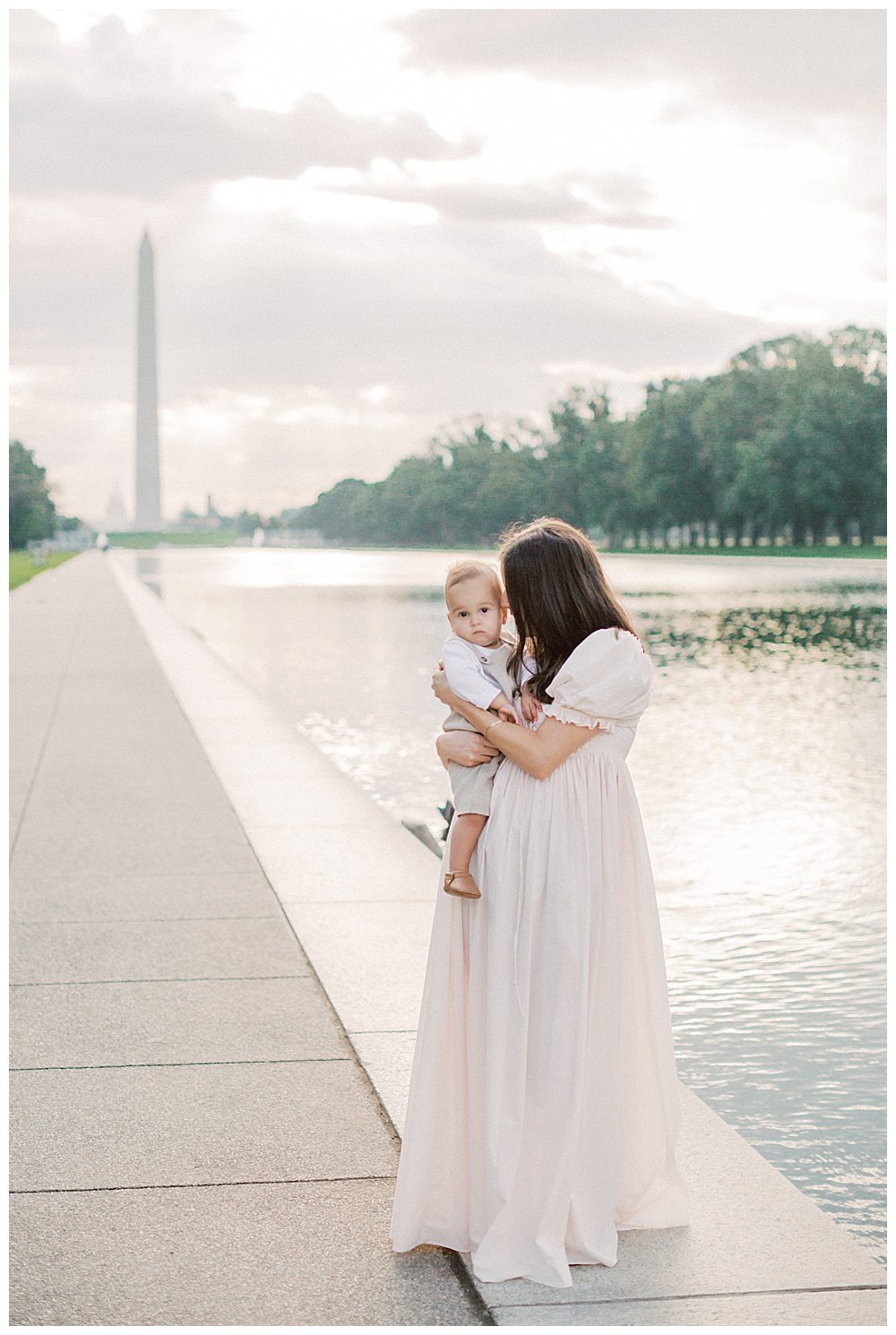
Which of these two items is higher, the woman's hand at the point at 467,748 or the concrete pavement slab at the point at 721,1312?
the woman's hand at the point at 467,748

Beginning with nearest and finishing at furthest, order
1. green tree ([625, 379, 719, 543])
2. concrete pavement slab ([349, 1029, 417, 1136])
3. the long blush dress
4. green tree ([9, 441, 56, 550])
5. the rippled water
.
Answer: the long blush dress → concrete pavement slab ([349, 1029, 417, 1136]) → the rippled water → green tree ([625, 379, 719, 543]) → green tree ([9, 441, 56, 550])

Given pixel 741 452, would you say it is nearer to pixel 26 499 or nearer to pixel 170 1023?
pixel 26 499

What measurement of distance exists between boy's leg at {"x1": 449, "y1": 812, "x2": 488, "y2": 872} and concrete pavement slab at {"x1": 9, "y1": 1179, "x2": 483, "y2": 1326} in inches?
36.8

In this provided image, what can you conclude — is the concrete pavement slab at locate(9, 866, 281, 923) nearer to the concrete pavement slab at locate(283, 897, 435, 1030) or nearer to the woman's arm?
the concrete pavement slab at locate(283, 897, 435, 1030)

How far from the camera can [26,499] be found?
104188 millimetres

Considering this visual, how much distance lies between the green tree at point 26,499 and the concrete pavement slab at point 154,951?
86129 millimetres

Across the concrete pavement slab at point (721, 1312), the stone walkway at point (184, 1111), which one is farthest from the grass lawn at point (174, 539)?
the concrete pavement slab at point (721, 1312)

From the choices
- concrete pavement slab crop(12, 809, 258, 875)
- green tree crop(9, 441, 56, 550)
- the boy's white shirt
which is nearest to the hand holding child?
the boy's white shirt

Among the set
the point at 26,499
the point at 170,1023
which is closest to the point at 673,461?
the point at 26,499

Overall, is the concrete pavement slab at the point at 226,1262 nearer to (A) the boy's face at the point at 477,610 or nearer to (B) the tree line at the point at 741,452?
(A) the boy's face at the point at 477,610

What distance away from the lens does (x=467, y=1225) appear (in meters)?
3.48

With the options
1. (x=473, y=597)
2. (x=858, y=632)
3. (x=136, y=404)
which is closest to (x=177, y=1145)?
(x=473, y=597)

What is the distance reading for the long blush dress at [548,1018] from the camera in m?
3.33

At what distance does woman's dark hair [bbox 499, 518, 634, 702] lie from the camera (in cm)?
338
